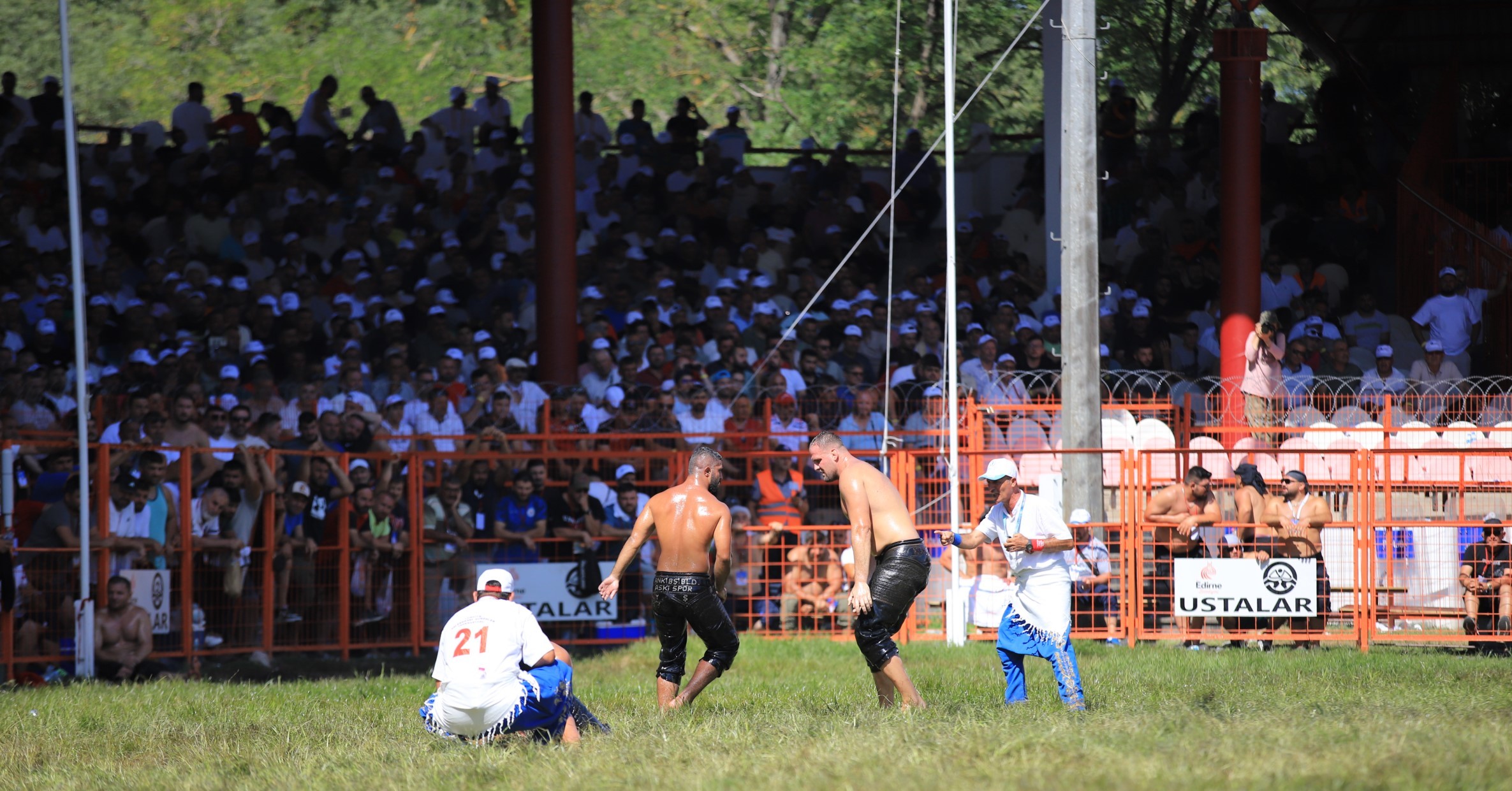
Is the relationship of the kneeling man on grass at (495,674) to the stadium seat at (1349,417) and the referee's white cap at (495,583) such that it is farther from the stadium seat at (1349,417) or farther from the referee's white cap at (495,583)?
the stadium seat at (1349,417)

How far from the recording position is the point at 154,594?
13352 millimetres

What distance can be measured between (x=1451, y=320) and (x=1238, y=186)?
2872 millimetres

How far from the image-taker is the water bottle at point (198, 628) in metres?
13.8

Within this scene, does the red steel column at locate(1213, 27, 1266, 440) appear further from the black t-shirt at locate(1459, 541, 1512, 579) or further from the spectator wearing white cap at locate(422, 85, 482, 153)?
the spectator wearing white cap at locate(422, 85, 482, 153)

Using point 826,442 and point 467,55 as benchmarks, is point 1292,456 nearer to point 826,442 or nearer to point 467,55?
point 826,442

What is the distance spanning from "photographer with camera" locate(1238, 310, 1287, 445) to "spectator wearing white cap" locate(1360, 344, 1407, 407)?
2.80 ft

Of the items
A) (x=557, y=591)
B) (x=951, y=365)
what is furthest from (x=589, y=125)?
(x=951, y=365)

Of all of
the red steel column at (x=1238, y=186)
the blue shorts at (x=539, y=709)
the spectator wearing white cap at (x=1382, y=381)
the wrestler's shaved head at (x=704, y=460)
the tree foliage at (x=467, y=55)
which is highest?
the tree foliage at (x=467, y=55)

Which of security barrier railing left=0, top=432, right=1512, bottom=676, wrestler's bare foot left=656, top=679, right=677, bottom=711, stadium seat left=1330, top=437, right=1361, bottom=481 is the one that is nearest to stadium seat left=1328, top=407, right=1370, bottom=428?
stadium seat left=1330, top=437, right=1361, bottom=481

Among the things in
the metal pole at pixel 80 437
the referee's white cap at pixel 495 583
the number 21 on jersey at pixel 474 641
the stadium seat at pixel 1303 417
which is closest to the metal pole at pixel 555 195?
the metal pole at pixel 80 437

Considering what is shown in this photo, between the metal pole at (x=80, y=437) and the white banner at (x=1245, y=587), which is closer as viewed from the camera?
the metal pole at (x=80, y=437)

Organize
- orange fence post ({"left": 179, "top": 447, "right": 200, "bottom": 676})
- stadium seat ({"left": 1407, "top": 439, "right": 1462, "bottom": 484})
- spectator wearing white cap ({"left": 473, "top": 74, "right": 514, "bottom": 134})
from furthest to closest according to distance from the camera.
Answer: spectator wearing white cap ({"left": 473, "top": 74, "right": 514, "bottom": 134}) < stadium seat ({"left": 1407, "top": 439, "right": 1462, "bottom": 484}) < orange fence post ({"left": 179, "top": 447, "right": 200, "bottom": 676})

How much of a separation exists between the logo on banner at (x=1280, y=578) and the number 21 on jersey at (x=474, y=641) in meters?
7.65

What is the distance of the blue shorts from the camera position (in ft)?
27.8
